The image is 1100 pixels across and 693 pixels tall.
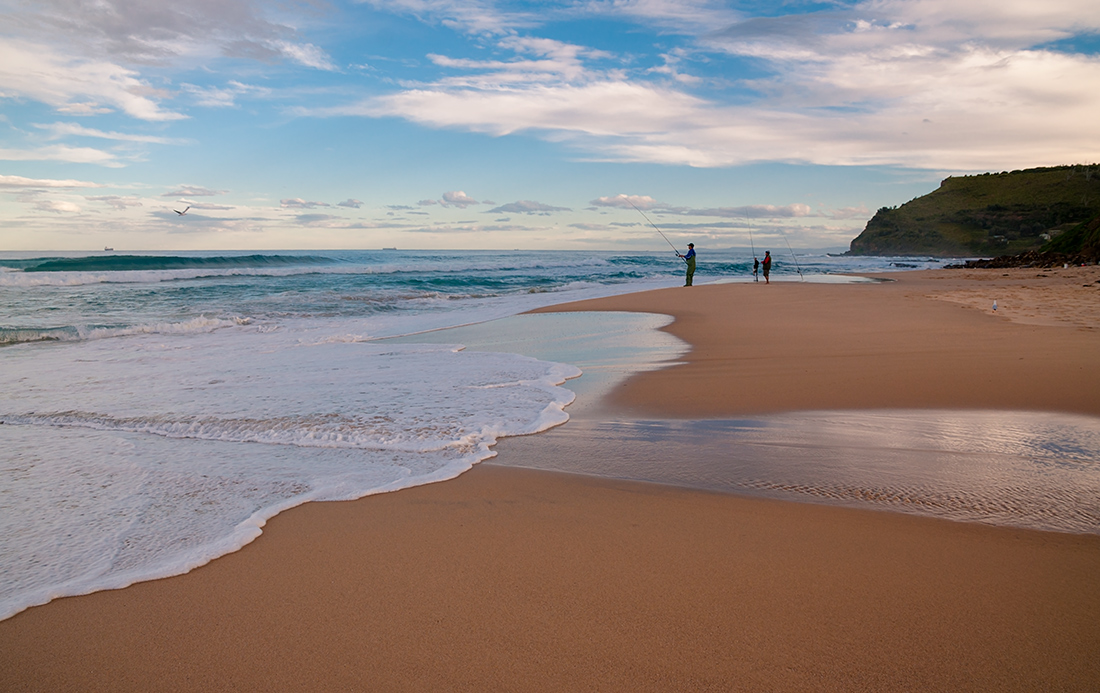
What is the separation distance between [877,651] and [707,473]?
5.89 feet

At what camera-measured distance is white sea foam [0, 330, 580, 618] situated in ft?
9.34

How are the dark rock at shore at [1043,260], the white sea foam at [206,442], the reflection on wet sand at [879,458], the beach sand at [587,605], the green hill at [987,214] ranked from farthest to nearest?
1. the green hill at [987,214]
2. the dark rock at shore at [1043,260]
3. the reflection on wet sand at [879,458]
4. the white sea foam at [206,442]
5. the beach sand at [587,605]

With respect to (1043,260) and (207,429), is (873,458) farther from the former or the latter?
(1043,260)

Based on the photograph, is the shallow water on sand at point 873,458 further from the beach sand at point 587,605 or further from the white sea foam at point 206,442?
the white sea foam at point 206,442

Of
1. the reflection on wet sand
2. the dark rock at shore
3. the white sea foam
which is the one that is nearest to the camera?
the white sea foam

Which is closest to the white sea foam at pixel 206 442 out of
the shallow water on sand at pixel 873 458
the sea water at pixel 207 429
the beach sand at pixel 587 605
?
the sea water at pixel 207 429

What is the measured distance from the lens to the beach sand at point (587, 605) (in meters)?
1.88

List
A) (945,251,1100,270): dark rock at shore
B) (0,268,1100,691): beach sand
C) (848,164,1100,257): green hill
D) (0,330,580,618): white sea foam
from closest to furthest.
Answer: (0,268,1100,691): beach sand
(0,330,580,618): white sea foam
(945,251,1100,270): dark rock at shore
(848,164,1100,257): green hill

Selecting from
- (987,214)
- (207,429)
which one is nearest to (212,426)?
(207,429)

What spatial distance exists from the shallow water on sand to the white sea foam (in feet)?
2.55

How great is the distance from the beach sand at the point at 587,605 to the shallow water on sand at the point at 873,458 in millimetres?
250

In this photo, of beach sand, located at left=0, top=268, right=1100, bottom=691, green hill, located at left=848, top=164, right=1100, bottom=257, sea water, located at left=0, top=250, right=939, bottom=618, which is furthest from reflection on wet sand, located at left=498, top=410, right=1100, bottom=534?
green hill, located at left=848, top=164, right=1100, bottom=257

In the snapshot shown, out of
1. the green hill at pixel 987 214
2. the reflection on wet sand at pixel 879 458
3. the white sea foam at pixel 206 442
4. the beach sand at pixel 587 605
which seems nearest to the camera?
the beach sand at pixel 587 605

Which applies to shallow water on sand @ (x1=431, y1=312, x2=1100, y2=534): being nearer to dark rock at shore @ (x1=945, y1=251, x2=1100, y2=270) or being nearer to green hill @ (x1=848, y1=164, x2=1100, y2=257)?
dark rock at shore @ (x1=945, y1=251, x2=1100, y2=270)
